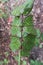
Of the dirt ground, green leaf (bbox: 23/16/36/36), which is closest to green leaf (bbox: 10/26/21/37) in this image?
green leaf (bbox: 23/16/36/36)

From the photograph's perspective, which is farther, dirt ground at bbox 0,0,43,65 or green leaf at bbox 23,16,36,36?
dirt ground at bbox 0,0,43,65

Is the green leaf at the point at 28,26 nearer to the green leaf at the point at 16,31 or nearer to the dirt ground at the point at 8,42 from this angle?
the green leaf at the point at 16,31

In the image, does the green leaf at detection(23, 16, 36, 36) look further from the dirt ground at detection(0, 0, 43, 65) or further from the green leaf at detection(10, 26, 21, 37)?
the dirt ground at detection(0, 0, 43, 65)

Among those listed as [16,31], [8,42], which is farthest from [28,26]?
[8,42]

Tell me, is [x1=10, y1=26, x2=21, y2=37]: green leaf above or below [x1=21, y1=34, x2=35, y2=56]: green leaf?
above

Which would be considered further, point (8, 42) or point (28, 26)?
point (8, 42)

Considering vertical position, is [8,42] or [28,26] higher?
[28,26]

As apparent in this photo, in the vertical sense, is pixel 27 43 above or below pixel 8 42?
above

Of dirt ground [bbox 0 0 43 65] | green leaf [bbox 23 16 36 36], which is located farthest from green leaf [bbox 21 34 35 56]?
dirt ground [bbox 0 0 43 65]

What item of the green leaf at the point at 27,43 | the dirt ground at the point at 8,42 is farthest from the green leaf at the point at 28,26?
the dirt ground at the point at 8,42

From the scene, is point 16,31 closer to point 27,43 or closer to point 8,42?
point 27,43

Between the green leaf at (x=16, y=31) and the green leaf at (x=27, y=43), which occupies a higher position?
the green leaf at (x=16, y=31)
